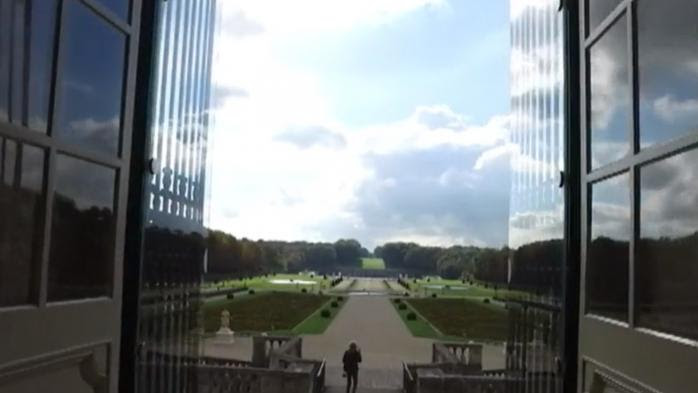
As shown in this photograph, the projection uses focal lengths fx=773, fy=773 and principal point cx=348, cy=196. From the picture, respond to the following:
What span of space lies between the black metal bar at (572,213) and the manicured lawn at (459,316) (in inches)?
846

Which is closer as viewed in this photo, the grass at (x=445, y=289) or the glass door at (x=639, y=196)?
the glass door at (x=639, y=196)

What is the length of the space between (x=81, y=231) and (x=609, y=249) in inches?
83.2

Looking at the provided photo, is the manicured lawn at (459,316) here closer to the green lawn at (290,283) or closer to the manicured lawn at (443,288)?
the manicured lawn at (443,288)

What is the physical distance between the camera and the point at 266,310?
3716 centimetres

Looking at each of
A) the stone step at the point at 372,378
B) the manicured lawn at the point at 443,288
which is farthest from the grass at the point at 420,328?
the stone step at the point at 372,378

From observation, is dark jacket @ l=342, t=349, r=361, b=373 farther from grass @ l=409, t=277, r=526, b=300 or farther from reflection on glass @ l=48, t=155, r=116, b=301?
grass @ l=409, t=277, r=526, b=300

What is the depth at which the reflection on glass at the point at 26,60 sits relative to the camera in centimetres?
242

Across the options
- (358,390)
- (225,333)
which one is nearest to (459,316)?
(225,333)

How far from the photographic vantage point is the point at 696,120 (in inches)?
86.0

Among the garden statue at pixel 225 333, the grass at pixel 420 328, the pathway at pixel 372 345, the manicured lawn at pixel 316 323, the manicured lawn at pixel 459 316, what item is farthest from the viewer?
the manicured lawn at pixel 316 323

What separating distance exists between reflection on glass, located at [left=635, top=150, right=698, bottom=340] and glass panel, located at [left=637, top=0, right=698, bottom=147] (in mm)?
115

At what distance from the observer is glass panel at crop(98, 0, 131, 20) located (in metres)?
3.33

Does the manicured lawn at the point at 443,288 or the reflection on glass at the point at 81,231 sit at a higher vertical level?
the reflection on glass at the point at 81,231

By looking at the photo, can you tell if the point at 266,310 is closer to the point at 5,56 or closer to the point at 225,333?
the point at 225,333
